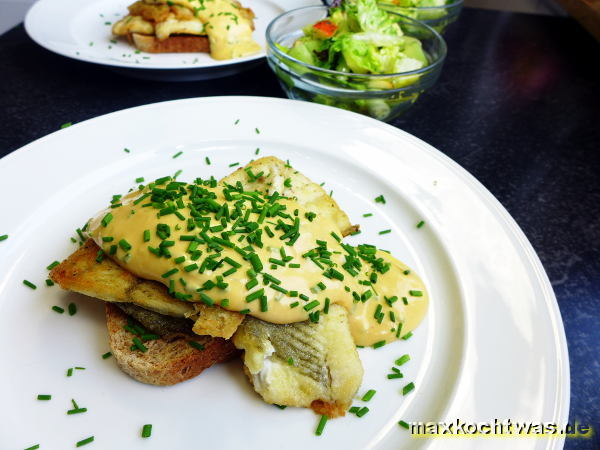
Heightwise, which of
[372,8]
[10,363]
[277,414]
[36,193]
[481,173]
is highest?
[372,8]

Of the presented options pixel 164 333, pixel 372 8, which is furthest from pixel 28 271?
pixel 372 8

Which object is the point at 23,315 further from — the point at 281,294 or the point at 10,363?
the point at 281,294

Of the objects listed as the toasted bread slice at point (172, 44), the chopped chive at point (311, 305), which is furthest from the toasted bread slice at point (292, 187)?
the toasted bread slice at point (172, 44)

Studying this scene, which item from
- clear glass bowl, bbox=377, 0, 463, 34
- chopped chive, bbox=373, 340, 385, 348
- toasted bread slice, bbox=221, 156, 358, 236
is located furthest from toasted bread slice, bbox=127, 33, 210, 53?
A: chopped chive, bbox=373, 340, 385, 348

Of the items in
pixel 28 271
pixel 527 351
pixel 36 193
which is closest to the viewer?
pixel 527 351

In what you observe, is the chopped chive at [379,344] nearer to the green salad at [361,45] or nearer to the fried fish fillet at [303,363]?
the fried fish fillet at [303,363]

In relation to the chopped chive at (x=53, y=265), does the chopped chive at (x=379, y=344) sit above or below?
below
